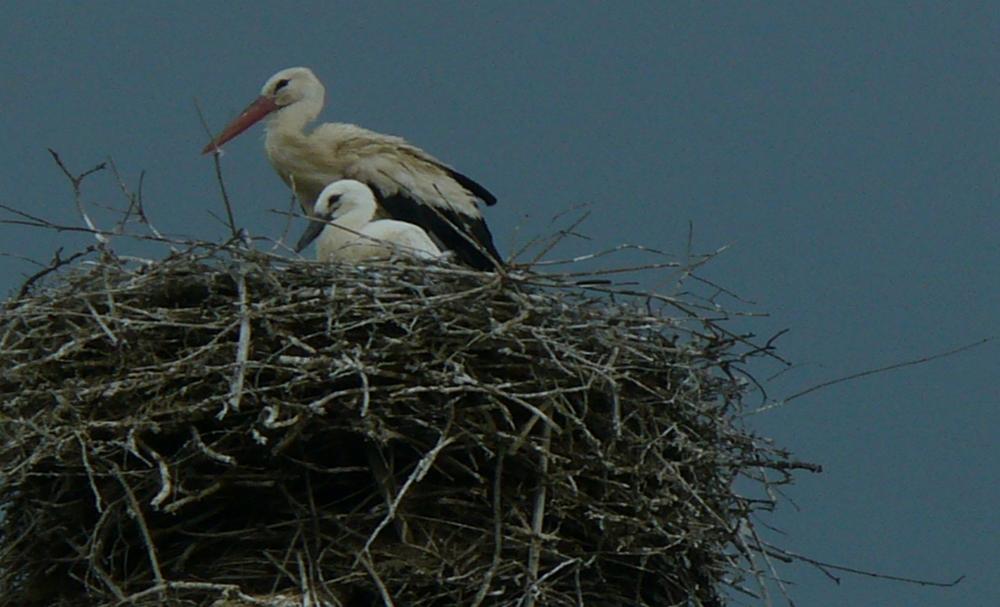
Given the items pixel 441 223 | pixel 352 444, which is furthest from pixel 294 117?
pixel 352 444

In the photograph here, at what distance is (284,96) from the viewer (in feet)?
26.8

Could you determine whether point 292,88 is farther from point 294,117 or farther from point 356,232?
point 356,232

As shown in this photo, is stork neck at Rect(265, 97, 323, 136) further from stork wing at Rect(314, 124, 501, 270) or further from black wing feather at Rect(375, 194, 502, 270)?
black wing feather at Rect(375, 194, 502, 270)

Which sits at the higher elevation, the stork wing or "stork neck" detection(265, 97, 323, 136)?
"stork neck" detection(265, 97, 323, 136)

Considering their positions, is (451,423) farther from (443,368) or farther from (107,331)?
(107,331)

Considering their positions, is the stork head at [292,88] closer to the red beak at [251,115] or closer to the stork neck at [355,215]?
the red beak at [251,115]

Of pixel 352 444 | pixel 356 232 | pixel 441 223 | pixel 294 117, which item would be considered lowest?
pixel 352 444

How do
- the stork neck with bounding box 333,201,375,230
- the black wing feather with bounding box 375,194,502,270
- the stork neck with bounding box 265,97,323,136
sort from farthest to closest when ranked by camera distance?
the stork neck with bounding box 265,97,323,136, the black wing feather with bounding box 375,194,502,270, the stork neck with bounding box 333,201,375,230

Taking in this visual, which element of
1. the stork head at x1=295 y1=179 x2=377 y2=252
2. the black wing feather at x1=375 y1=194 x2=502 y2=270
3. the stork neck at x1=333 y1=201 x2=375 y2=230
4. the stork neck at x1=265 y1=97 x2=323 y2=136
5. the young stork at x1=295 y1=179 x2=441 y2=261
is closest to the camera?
the young stork at x1=295 y1=179 x2=441 y2=261

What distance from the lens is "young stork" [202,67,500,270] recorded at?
7.71m

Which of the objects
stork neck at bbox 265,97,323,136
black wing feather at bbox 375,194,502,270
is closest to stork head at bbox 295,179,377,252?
black wing feather at bbox 375,194,502,270

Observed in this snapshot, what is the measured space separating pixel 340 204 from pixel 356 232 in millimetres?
842

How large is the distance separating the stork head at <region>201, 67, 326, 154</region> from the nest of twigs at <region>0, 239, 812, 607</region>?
2485mm

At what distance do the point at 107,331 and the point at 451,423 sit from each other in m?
0.85
